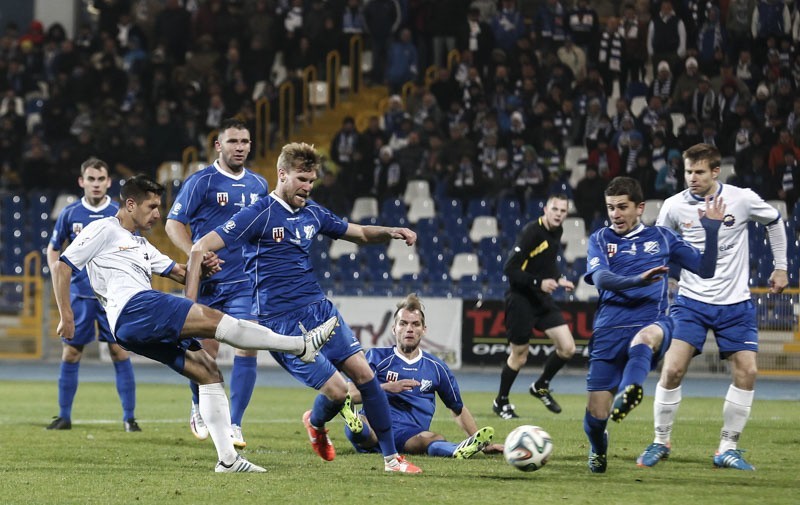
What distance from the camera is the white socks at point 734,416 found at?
8297 millimetres

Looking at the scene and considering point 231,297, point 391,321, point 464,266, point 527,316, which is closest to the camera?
point 231,297

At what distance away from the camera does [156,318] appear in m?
7.25

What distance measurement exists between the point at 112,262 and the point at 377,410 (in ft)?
6.34

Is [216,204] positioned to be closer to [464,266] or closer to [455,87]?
[464,266]

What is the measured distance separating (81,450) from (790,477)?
16.6ft

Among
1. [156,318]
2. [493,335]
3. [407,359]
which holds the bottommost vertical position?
[493,335]

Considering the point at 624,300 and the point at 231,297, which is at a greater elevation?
the point at 624,300

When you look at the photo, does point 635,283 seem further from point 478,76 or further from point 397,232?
point 478,76

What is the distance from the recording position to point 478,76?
877 inches

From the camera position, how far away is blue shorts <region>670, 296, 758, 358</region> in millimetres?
8359

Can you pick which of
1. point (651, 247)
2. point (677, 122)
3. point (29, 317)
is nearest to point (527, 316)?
point (651, 247)

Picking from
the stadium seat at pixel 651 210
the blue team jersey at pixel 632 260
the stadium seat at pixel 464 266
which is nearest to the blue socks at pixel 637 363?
the blue team jersey at pixel 632 260

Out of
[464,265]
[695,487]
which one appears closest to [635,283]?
[695,487]

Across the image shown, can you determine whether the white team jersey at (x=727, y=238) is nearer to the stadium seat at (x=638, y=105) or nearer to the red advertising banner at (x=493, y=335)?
the red advertising banner at (x=493, y=335)
